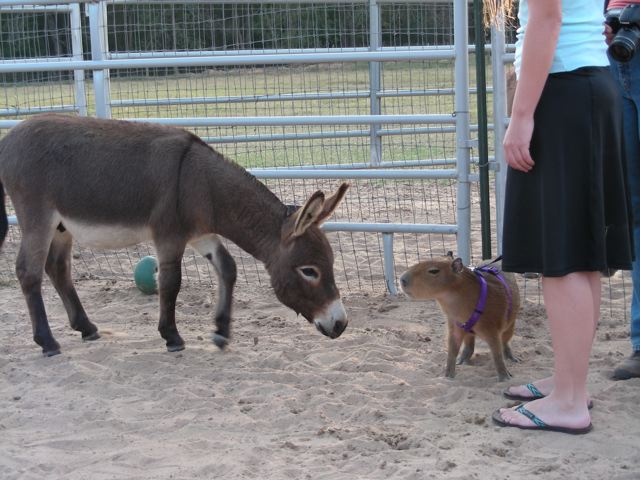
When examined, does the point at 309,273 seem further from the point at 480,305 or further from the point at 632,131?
the point at 632,131

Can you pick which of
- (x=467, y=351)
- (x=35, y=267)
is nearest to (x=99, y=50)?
(x=35, y=267)

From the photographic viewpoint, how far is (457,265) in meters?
4.61

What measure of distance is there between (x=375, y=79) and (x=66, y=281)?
5.54 m

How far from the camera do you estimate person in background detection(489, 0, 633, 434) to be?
11.8 feet

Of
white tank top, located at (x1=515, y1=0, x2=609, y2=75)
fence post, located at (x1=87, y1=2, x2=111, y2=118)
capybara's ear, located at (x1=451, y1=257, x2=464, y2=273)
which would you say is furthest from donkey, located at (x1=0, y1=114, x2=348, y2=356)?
white tank top, located at (x1=515, y1=0, x2=609, y2=75)

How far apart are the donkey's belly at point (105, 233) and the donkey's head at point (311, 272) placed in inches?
35.5

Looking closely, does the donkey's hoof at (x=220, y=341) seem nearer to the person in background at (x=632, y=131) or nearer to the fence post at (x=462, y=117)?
the fence post at (x=462, y=117)

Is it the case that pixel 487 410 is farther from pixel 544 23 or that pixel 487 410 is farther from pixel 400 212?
pixel 400 212

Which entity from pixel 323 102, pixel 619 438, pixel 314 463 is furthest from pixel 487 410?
pixel 323 102

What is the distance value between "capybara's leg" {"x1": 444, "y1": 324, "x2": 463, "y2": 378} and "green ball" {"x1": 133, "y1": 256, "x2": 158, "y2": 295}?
2.52 m

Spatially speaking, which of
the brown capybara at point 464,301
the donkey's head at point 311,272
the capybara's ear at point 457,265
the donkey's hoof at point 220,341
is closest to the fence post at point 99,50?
the donkey's hoof at point 220,341

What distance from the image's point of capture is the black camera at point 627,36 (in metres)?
3.96

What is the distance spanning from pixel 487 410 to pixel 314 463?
0.99 meters

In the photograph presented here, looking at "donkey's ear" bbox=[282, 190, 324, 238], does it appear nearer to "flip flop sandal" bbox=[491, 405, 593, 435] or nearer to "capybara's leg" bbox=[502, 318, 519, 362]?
"capybara's leg" bbox=[502, 318, 519, 362]
